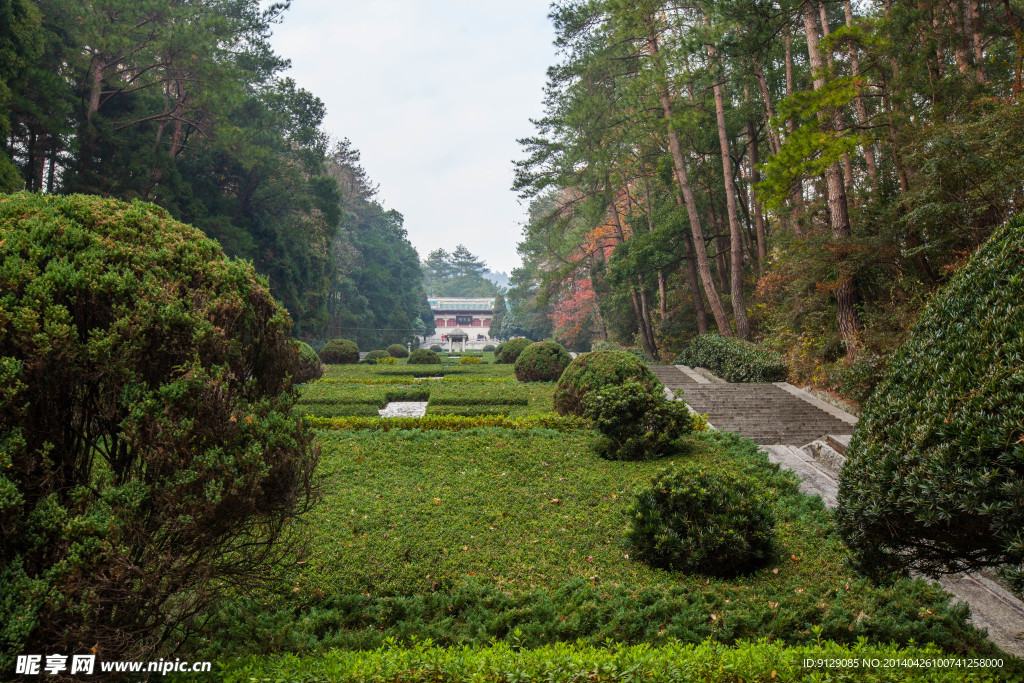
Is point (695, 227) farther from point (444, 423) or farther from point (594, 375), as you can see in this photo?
point (444, 423)

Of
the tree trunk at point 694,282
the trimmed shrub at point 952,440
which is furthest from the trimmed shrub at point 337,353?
the trimmed shrub at point 952,440

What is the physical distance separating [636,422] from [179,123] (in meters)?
22.4

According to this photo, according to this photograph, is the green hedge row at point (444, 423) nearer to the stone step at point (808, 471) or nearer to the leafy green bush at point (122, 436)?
the stone step at point (808, 471)

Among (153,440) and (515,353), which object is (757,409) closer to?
(153,440)

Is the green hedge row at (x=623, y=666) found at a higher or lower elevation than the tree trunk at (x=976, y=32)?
lower

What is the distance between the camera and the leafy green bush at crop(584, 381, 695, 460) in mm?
7176

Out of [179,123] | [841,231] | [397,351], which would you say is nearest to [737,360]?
[841,231]

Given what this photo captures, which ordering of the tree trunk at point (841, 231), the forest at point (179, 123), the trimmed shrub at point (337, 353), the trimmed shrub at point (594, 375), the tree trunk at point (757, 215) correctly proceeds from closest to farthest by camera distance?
the trimmed shrub at point (594, 375)
the tree trunk at point (841, 231)
the forest at point (179, 123)
the tree trunk at point (757, 215)
the trimmed shrub at point (337, 353)

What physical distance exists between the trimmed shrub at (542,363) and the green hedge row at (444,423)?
6153 millimetres

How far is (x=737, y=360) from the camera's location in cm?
1384

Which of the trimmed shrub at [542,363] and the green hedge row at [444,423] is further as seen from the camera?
the trimmed shrub at [542,363]

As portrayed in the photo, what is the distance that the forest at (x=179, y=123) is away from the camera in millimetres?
15383

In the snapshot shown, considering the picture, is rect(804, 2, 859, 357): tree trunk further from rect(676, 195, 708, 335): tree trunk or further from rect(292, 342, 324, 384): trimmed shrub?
rect(292, 342, 324, 384): trimmed shrub

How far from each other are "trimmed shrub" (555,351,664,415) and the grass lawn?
7.90 feet
